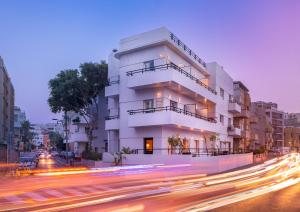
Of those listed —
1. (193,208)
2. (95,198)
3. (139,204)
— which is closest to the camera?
(193,208)

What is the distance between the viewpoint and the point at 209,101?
2020 inches

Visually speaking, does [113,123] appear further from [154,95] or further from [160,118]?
[160,118]

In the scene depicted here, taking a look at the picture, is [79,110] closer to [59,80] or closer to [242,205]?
[59,80]

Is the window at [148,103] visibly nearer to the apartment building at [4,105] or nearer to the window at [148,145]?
the window at [148,145]

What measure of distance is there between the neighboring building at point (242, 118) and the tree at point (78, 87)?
2733 cm

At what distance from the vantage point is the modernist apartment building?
37938mm

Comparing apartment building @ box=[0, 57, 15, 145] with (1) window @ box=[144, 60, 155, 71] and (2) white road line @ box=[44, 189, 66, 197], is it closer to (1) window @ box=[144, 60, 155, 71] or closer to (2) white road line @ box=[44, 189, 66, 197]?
(1) window @ box=[144, 60, 155, 71]

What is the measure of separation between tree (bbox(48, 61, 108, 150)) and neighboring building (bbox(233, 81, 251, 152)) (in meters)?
27.3

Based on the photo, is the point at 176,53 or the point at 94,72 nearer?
the point at 176,53

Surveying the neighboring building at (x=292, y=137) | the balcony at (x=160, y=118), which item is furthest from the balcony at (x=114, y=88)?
the neighboring building at (x=292, y=137)

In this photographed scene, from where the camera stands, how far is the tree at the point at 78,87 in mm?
49656

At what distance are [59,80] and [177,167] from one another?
997 inches

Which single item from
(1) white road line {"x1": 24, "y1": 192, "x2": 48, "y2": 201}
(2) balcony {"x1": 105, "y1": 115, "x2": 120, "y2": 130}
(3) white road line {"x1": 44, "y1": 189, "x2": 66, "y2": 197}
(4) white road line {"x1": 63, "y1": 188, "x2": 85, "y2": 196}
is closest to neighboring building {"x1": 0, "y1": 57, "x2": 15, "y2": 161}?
(2) balcony {"x1": 105, "y1": 115, "x2": 120, "y2": 130}

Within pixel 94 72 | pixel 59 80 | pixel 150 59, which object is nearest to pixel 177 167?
pixel 150 59
